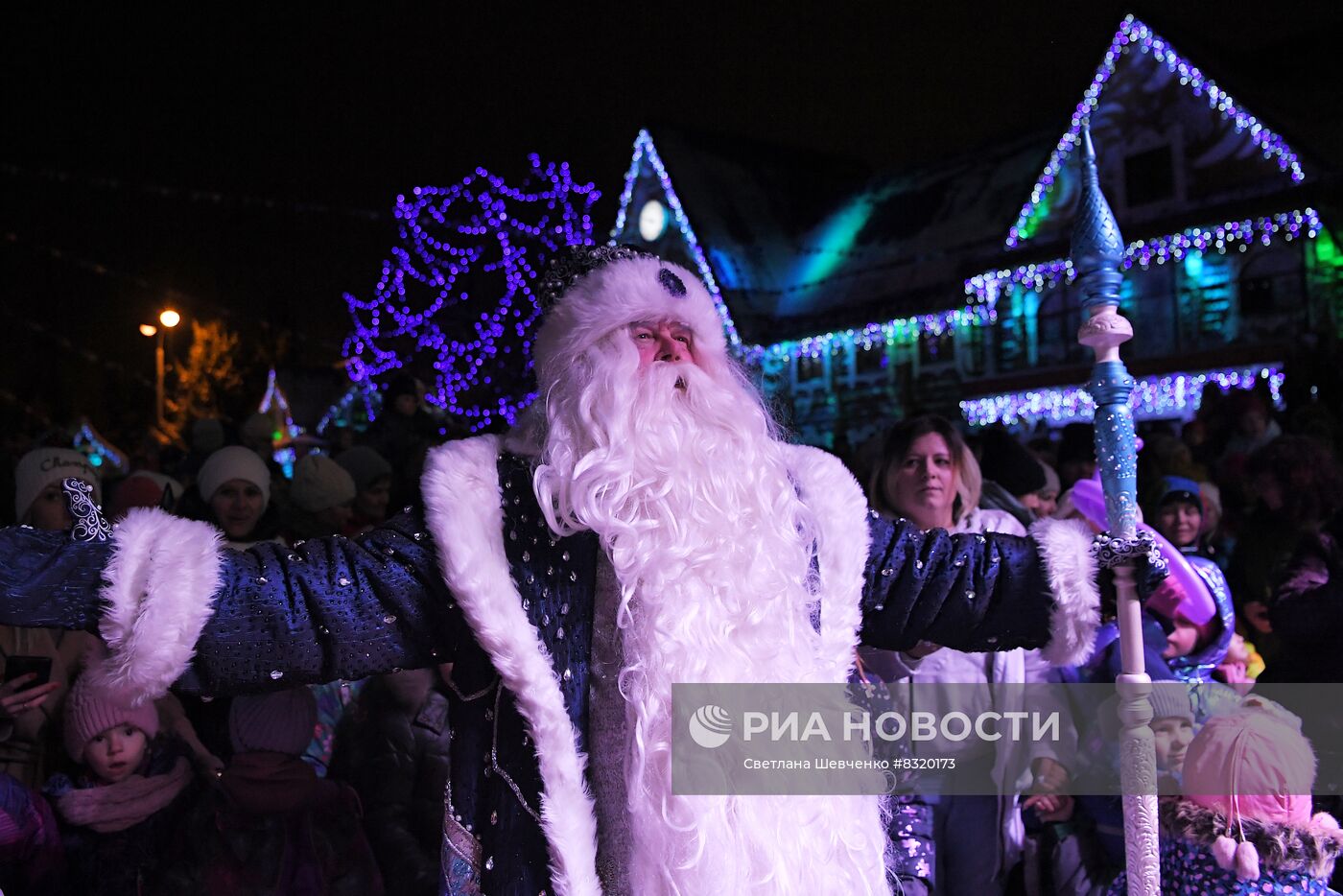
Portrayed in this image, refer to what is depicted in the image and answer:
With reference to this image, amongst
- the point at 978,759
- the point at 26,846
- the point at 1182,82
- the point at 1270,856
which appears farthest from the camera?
the point at 1182,82

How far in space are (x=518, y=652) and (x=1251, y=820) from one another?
2068 millimetres

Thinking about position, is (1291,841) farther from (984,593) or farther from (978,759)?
(984,593)

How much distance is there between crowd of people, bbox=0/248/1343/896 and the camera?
233 cm

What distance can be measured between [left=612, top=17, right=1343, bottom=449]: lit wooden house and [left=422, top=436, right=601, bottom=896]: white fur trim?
8756 millimetres

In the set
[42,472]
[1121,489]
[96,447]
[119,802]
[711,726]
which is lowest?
[119,802]

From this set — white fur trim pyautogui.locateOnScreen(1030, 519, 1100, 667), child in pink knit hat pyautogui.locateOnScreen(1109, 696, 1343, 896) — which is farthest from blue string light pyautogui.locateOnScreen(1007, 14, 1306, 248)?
white fur trim pyautogui.locateOnScreen(1030, 519, 1100, 667)

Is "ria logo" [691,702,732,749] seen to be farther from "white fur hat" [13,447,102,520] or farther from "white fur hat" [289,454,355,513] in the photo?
"white fur hat" [289,454,355,513]

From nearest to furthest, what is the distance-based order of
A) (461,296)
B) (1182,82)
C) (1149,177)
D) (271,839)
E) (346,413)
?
(271,839) < (461,296) < (1182,82) < (1149,177) < (346,413)

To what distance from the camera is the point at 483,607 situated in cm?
237

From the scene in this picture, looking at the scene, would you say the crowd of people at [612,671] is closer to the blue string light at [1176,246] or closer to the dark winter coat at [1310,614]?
the dark winter coat at [1310,614]

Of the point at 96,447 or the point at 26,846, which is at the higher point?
the point at 96,447

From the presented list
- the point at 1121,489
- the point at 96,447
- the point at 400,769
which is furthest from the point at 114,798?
the point at 96,447

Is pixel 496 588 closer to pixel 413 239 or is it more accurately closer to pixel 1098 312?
pixel 1098 312

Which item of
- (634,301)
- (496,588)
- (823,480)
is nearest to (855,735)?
(823,480)
